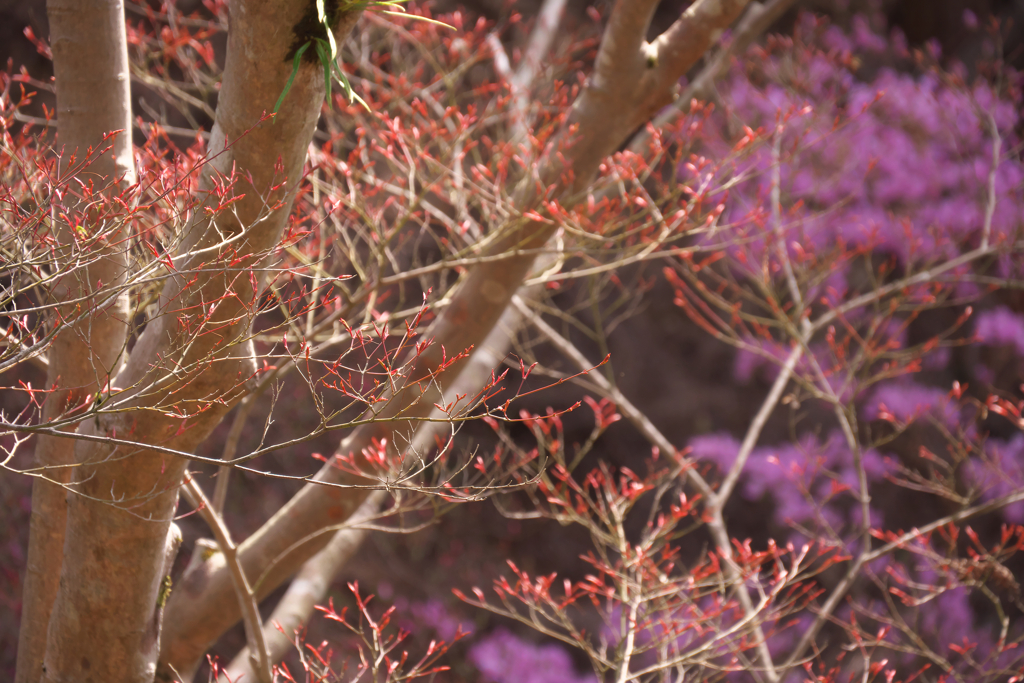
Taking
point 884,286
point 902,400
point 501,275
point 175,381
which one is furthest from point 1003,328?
point 175,381

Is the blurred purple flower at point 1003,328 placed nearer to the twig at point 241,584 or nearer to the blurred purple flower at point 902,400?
the blurred purple flower at point 902,400

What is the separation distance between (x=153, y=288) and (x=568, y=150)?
1147 mm

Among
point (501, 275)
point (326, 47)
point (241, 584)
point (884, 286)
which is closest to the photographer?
point (326, 47)

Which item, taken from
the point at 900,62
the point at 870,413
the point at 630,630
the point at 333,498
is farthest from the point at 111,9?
the point at 900,62

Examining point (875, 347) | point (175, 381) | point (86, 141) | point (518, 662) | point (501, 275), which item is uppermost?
point (86, 141)

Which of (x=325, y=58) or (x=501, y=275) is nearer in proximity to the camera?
(x=325, y=58)

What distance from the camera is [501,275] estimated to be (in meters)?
1.94

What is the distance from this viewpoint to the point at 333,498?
77.3 inches

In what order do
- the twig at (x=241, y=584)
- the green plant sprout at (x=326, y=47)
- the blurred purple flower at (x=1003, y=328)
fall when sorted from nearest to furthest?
the green plant sprout at (x=326, y=47) < the twig at (x=241, y=584) < the blurred purple flower at (x=1003, y=328)

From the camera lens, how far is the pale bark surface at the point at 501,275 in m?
1.77

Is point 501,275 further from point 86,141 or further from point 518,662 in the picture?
point 518,662

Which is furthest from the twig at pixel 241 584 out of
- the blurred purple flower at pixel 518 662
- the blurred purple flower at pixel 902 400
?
the blurred purple flower at pixel 902 400

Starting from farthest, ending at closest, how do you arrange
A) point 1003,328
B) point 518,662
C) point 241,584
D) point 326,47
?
1. point 518,662
2. point 1003,328
3. point 241,584
4. point 326,47

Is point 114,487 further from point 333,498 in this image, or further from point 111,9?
point 111,9
